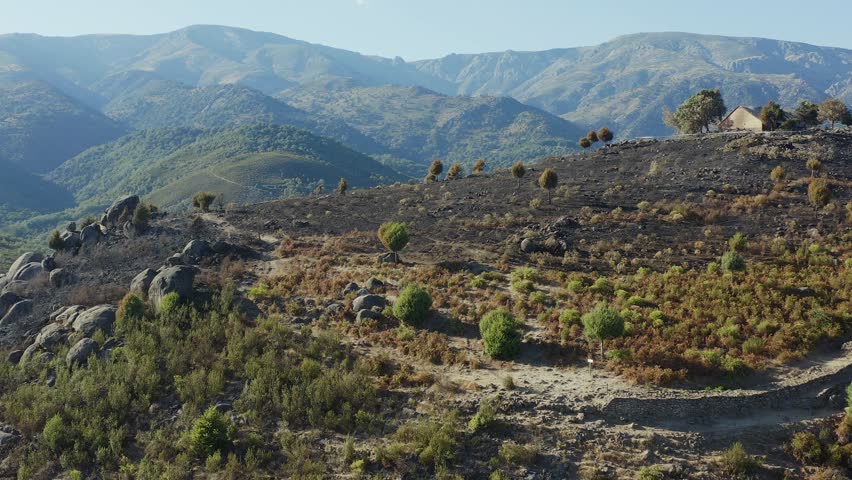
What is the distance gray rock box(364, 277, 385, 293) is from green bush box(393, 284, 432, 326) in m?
4.33

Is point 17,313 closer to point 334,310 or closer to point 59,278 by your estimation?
point 59,278

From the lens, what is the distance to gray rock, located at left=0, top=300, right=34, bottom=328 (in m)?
31.3

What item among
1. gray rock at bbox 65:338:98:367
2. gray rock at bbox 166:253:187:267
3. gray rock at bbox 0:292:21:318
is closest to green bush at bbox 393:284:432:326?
gray rock at bbox 65:338:98:367

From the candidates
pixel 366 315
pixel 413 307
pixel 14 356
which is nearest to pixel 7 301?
pixel 14 356

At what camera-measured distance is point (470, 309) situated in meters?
27.0

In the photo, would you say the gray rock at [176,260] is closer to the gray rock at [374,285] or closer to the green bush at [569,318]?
the gray rock at [374,285]

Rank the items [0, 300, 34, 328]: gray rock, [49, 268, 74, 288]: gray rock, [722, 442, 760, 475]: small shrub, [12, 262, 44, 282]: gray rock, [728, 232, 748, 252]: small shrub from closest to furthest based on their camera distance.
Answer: [722, 442, 760, 475]: small shrub
[0, 300, 34, 328]: gray rock
[728, 232, 748, 252]: small shrub
[49, 268, 74, 288]: gray rock
[12, 262, 44, 282]: gray rock

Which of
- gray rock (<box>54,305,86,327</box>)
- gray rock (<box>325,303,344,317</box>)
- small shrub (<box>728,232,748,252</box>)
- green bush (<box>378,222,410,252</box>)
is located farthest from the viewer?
green bush (<box>378,222,410,252</box>)

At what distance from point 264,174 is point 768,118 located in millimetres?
157571

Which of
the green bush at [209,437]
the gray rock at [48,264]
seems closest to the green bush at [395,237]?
the green bush at [209,437]

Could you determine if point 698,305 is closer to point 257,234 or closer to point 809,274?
point 809,274

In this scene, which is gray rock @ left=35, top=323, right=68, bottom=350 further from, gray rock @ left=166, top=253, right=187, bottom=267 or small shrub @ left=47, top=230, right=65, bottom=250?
small shrub @ left=47, top=230, right=65, bottom=250

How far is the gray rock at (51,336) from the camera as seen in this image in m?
26.7

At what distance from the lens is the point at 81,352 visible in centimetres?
2455
